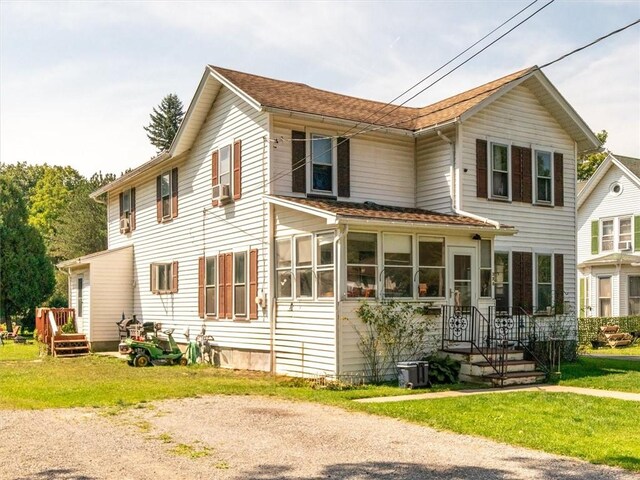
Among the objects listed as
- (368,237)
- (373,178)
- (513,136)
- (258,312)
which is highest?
(513,136)

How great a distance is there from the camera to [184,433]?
10.0m

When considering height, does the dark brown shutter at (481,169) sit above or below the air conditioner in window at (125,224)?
above

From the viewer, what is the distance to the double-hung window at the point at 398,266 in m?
16.3

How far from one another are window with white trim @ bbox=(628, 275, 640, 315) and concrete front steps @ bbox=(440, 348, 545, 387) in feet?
61.2

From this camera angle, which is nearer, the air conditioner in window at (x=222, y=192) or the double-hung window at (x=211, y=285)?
the air conditioner in window at (x=222, y=192)

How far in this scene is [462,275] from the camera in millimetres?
17500

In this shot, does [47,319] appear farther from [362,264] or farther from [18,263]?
[18,263]

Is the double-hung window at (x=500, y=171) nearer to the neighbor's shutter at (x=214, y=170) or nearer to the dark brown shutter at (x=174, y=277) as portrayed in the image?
the neighbor's shutter at (x=214, y=170)

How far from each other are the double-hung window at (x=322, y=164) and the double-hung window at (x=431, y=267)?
323cm

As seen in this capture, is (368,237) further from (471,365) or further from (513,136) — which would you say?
(513,136)

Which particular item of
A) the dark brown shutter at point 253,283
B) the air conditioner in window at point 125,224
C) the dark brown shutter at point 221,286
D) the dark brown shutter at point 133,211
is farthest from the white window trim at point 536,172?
the air conditioner in window at point 125,224

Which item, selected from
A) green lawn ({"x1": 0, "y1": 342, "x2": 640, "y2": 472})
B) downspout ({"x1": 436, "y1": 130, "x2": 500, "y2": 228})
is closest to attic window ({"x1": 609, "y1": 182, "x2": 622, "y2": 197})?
green lawn ({"x1": 0, "y1": 342, "x2": 640, "y2": 472})

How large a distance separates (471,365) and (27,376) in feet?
35.6

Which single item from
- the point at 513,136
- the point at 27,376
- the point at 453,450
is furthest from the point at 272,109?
the point at 453,450
